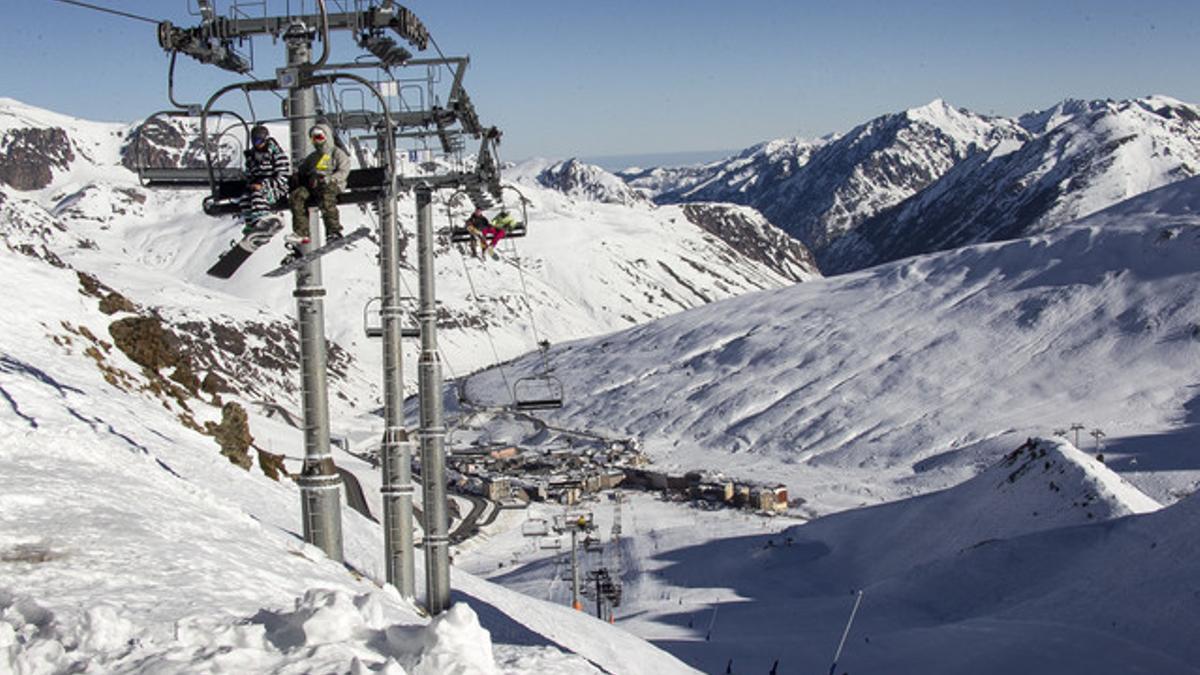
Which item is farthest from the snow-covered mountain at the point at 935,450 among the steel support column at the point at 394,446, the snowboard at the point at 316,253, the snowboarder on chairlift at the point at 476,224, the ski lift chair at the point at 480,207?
the snowboard at the point at 316,253

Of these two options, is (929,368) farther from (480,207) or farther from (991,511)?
(480,207)

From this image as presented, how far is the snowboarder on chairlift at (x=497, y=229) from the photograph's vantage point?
21.6m

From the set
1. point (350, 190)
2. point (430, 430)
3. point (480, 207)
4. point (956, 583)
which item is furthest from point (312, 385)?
point (956, 583)

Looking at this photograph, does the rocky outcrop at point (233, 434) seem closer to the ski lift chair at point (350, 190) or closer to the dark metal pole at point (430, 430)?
the dark metal pole at point (430, 430)

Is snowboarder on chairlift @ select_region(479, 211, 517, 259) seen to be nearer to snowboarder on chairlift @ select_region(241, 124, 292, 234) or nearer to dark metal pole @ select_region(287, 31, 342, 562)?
dark metal pole @ select_region(287, 31, 342, 562)

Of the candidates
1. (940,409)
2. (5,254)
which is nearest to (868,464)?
(940,409)

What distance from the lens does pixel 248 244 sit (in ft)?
42.7

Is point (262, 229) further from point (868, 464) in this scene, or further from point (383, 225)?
point (868, 464)

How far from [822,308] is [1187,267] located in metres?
40.8

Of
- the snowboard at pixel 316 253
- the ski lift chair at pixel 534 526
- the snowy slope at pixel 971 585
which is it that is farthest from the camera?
the ski lift chair at pixel 534 526

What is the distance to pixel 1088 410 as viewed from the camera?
89812 mm

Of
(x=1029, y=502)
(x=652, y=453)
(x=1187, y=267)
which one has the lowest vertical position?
(x=652, y=453)

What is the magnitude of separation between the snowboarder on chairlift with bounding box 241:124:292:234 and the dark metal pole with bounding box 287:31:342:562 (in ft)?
0.80

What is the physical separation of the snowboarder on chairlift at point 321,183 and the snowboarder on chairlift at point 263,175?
338 millimetres
